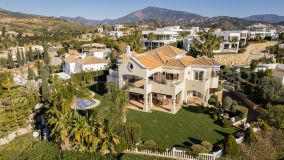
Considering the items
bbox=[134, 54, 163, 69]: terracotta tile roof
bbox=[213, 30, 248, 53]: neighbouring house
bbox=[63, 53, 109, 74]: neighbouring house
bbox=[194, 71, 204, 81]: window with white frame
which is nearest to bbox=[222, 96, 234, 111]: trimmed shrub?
bbox=[194, 71, 204, 81]: window with white frame

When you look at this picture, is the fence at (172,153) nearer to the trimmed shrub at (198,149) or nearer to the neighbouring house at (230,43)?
the trimmed shrub at (198,149)

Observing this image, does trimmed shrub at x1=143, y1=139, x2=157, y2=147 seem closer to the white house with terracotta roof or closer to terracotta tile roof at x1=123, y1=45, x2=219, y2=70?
the white house with terracotta roof

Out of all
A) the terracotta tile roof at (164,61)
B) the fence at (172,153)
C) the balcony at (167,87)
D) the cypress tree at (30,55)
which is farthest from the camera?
the cypress tree at (30,55)

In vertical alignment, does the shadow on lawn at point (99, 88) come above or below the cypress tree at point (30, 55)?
below

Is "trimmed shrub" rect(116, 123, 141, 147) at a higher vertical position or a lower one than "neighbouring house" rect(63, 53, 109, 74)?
lower

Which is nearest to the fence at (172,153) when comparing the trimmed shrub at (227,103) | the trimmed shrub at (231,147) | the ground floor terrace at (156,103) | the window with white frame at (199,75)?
the trimmed shrub at (231,147)

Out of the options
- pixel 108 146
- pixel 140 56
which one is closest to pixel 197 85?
pixel 140 56

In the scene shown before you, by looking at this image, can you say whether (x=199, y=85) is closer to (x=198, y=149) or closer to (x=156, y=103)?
(x=156, y=103)

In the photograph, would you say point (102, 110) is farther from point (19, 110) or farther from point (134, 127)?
point (19, 110)
